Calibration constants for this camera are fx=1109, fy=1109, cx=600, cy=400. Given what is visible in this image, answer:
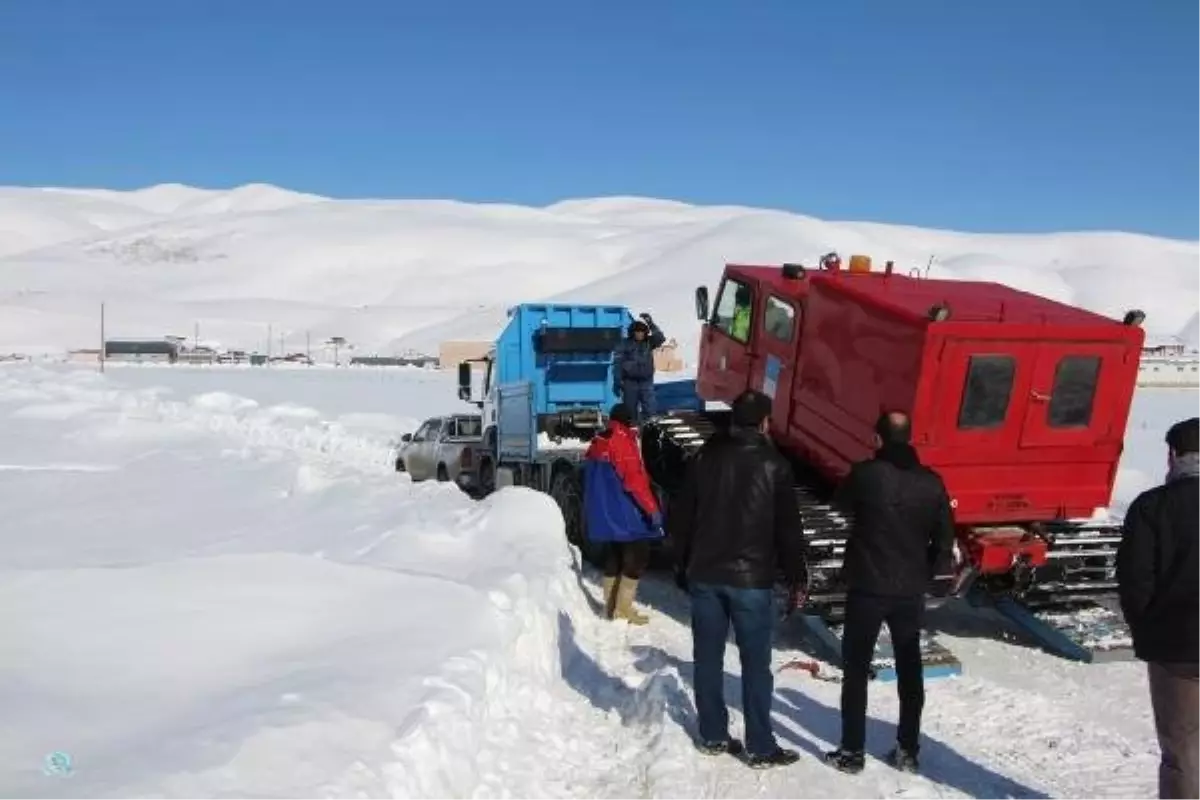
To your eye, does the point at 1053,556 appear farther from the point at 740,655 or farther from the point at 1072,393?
the point at 740,655

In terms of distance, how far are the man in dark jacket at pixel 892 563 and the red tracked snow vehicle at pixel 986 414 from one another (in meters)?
2.20

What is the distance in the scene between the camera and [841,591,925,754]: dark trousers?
574 centimetres

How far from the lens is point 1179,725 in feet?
14.9

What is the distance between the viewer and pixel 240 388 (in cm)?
4172

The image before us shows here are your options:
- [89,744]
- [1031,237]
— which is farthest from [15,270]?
[89,744]

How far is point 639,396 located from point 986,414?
4.66 metres

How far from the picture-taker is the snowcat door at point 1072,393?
8.48m

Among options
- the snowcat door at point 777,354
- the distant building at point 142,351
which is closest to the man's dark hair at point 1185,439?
the snowcat door at point 777,354

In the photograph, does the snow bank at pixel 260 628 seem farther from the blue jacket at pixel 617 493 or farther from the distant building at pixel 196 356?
the distant building at pixel 196 356

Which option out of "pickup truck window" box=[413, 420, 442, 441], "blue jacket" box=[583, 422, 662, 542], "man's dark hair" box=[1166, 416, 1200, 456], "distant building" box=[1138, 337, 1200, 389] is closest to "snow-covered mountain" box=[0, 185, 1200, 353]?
"distant building" box=[1138, 337, 1200, 389]

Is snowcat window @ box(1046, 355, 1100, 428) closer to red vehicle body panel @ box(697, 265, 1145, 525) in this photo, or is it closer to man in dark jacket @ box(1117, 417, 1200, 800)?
red vehicle body panel @ box(697, 265, 1145, 525)

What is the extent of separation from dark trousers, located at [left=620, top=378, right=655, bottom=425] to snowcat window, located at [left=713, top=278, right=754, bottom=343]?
1297 mm

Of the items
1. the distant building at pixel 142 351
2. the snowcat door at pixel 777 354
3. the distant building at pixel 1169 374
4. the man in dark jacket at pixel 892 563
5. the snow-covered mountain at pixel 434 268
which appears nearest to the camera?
the man in dark jacket at pixel 892 563

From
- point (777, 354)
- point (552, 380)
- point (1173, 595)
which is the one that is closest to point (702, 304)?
point (777, 354)
